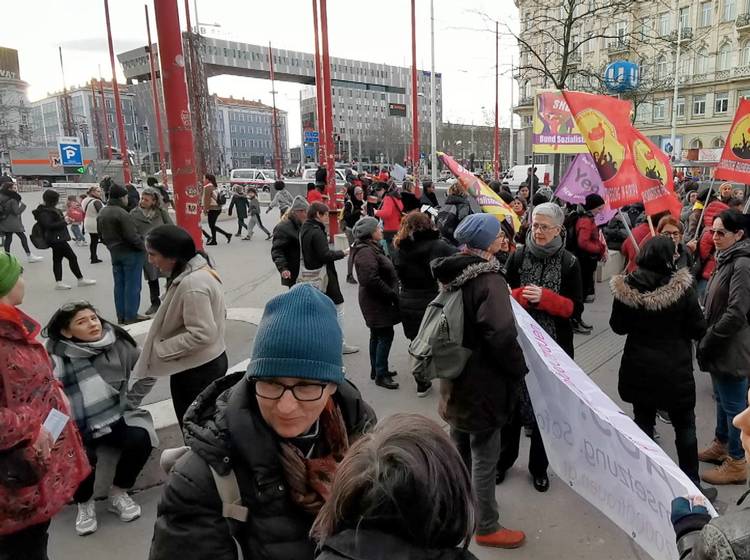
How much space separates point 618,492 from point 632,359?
1.05 m

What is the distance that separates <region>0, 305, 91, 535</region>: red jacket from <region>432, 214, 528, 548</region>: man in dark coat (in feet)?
6.34

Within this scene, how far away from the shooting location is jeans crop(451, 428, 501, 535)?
295 cm

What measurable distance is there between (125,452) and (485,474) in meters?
2.19

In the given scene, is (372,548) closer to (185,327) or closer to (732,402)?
(185,327)

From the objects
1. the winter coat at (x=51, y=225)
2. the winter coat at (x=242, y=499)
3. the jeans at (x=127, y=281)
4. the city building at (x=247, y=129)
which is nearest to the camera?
the winter coat at (x=242, y=499)

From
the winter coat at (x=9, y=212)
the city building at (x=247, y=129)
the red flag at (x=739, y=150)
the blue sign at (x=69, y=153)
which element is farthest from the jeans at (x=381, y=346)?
the city building at (x=247, y=129)

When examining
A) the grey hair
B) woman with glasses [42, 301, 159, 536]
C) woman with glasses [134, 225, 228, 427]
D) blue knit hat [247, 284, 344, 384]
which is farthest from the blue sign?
blue knit hat [247, 284, 344, 384]

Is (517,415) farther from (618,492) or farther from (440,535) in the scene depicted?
(440,535)

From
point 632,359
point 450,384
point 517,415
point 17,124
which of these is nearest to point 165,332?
point 450,384

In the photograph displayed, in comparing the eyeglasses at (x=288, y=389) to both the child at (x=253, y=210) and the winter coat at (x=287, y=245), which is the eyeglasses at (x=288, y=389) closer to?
the winter coat at (x=287, y=245)

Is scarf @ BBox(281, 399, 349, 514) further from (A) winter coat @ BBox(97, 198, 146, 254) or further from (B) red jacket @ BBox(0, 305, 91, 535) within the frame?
(A) winter coat @ BBox(97, 198, 146, 254)

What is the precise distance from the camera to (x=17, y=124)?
6250 centimetres

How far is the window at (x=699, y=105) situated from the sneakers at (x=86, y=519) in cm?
6235

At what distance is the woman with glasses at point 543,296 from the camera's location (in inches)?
139
